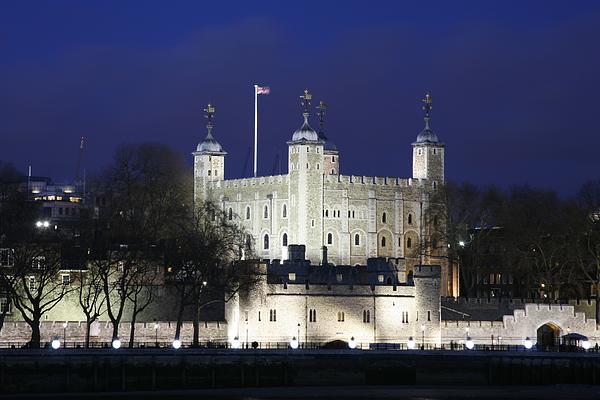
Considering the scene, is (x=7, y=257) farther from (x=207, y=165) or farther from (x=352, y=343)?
(x=207, y=165)

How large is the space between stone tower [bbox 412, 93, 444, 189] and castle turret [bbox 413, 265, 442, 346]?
4348 centimetres

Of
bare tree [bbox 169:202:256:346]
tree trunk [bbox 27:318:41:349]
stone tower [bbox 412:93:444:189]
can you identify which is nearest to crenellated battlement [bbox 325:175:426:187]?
stone tower [bbox 412:93:444:189]

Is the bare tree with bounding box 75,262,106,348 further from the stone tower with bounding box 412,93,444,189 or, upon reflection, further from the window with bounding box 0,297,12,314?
the stone tower with bounding box 412,93,444,189

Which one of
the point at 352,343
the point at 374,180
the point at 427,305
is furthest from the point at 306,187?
the point at 352,343

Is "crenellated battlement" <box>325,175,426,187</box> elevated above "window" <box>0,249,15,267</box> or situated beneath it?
elevated above

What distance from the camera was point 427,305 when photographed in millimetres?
114375

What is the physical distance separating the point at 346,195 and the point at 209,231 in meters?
32.4

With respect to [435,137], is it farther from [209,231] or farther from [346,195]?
[209,231]

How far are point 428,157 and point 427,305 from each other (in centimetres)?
4503

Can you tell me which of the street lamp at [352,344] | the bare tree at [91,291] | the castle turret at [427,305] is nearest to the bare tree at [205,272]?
the bare tree at [91,291]

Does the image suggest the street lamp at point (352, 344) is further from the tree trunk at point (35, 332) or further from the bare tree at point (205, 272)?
the tree trunk at point (35, 332)

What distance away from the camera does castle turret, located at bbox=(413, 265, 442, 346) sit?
374 ft

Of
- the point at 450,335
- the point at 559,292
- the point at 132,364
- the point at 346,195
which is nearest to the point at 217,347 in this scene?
the point at 132,364

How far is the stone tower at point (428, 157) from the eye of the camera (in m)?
158
